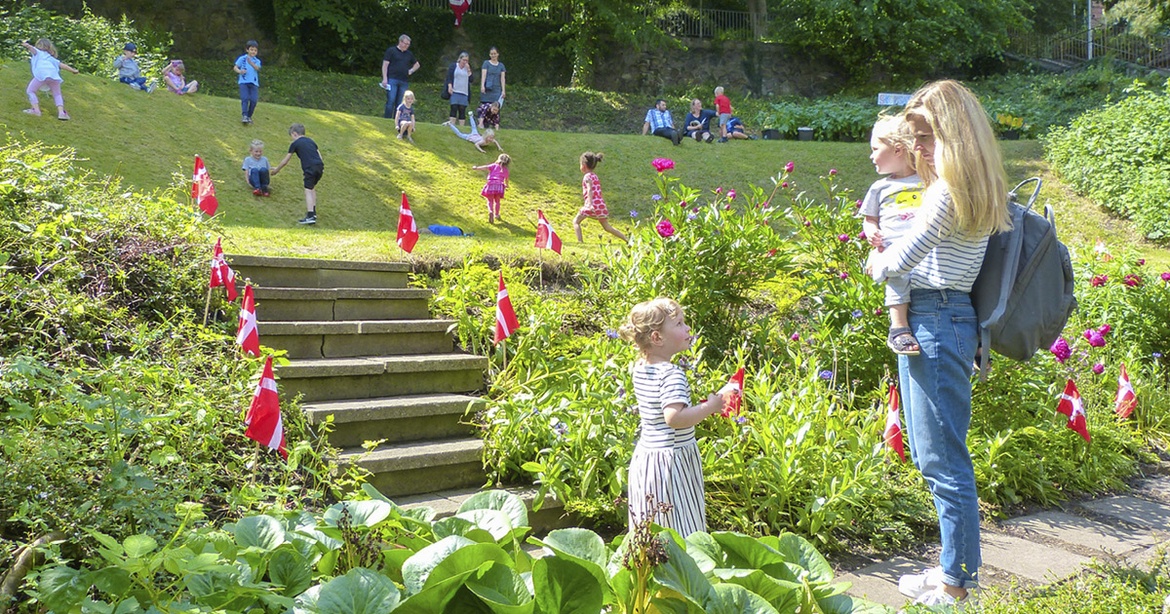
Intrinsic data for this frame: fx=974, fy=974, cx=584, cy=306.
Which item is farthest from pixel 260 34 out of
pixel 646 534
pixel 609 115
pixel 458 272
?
pixel 646 534

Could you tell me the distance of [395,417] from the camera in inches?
192

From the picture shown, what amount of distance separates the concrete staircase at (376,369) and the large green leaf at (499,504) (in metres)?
1.55

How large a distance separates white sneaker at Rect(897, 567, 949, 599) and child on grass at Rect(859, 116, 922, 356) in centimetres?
78

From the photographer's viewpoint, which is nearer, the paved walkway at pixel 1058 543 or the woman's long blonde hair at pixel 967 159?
the woman's long blonde hair at pixel 967 159

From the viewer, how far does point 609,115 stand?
2177 centimetres

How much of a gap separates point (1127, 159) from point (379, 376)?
12.7 m

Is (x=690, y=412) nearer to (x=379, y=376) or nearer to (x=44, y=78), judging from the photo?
(x=379, y=376)

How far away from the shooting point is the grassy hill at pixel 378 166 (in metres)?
10.4

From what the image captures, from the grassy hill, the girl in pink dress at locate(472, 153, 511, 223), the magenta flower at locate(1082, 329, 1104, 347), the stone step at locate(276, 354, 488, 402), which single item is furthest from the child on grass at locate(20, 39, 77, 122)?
the magenta flower at locate(1082, 329, 1104, 347)

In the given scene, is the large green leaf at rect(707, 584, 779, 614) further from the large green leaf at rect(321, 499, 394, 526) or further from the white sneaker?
the white sneaker

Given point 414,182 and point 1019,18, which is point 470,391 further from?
point 1019,18

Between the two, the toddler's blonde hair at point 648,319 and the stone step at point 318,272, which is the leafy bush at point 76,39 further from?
the toddler's blonde hair at point 648,319

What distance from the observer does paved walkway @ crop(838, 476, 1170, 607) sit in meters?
3.71

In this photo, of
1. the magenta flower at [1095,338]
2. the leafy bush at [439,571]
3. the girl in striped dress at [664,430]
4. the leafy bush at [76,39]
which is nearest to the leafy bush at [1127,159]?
the magenta flower at [1095,338]
